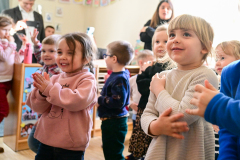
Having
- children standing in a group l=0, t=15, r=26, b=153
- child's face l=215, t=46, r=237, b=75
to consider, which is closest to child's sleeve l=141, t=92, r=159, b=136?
child's face l=215, t=46, r=237, b=75

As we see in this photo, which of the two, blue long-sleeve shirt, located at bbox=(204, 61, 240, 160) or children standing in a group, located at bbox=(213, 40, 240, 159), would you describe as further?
children standing in a group, located at bbox=(213, 40, 240, 159)

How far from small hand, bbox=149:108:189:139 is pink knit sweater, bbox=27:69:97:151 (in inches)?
19.1

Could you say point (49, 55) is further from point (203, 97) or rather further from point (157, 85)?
point (203, 97)

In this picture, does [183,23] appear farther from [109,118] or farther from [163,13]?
[163,13]

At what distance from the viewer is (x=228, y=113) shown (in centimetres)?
63

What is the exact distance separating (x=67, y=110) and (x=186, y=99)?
2.23 ft

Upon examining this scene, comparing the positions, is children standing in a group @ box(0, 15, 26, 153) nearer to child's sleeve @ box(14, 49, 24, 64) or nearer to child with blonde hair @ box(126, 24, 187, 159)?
child's sleeve @ box(14, 49, 24, 64)

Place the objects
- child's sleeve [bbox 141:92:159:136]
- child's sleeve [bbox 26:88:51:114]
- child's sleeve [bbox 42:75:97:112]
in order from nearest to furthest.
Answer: child's sleeve [bbox 141:92:159:136] → child's sleeve [bbox 42:75:97:112] → child's sleeve [bbox 26:88:51:114]

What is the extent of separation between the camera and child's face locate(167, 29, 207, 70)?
949 mm

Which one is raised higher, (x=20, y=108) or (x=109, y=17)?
(x=109, y=17)

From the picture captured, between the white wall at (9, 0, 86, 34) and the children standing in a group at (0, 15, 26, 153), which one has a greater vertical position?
the white wall at (9, 0, 86, 34)

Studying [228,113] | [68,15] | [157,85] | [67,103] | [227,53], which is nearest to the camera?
[228,113]

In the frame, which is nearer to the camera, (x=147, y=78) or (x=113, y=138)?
(x=147, y=78)

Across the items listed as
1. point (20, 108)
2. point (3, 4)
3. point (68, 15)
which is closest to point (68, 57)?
point (20, 108)
